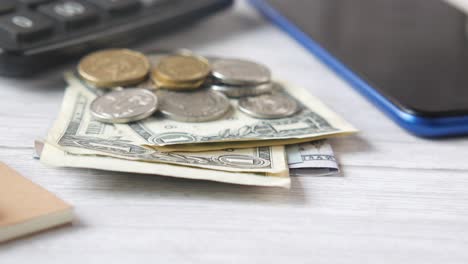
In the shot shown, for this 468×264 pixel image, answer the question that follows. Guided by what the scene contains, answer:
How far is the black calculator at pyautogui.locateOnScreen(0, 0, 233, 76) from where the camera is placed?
558mm

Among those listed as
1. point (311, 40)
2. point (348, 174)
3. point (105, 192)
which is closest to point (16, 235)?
point (105, 192)

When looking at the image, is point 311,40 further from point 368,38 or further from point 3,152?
point 3,152

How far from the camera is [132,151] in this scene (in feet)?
1.46

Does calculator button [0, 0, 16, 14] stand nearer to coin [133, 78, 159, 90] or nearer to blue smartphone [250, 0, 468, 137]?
coin [133, 78, 159, 90]

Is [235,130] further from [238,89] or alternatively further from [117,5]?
[117,5]

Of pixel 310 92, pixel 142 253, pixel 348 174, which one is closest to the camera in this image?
pixel 142 253

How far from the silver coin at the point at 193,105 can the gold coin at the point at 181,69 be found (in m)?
0.01

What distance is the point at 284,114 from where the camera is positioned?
525 mm

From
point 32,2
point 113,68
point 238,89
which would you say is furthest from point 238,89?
point 32,2

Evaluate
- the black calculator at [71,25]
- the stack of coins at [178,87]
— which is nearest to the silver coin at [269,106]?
the stack of coins at [178,87]

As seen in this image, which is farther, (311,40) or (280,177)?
(311,40)

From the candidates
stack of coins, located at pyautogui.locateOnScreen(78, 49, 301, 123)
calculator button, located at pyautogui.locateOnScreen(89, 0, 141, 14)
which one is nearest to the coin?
stack of coins, located at pyautogui.locateOnScreen(78, 49, 301, 123)

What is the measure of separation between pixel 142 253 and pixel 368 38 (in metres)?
0.37

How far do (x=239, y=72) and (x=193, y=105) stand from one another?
0.06 metres
